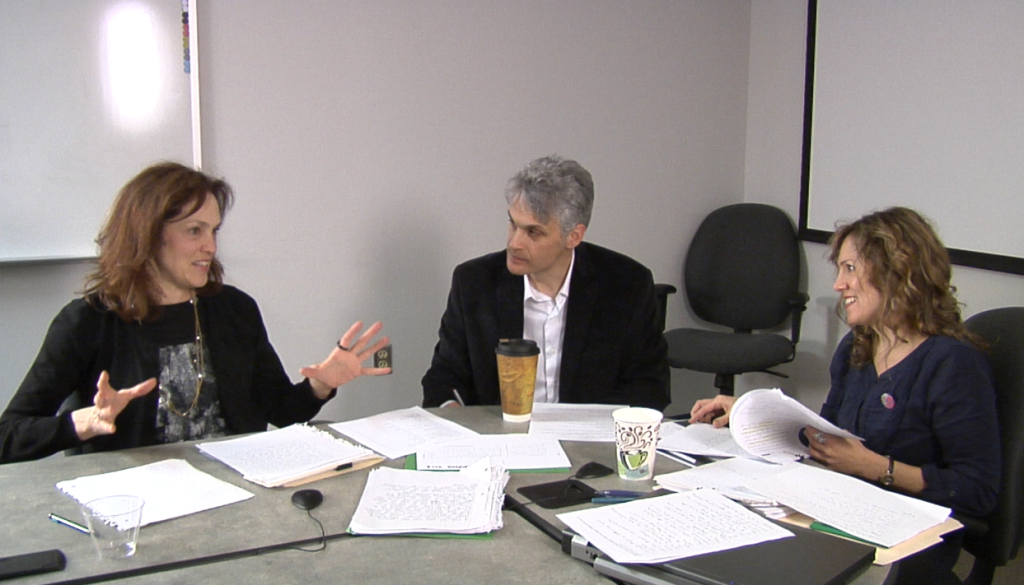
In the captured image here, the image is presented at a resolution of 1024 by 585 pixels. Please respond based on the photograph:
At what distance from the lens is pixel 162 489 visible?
137 centimetres

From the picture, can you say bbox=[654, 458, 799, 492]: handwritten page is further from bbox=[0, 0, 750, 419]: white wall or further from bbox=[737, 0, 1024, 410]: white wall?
bbox=[737, 0, 1024, 410]: white wall

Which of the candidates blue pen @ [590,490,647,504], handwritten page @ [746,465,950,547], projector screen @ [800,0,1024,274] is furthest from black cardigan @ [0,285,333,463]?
projector screen @ [800,0,1024,274]

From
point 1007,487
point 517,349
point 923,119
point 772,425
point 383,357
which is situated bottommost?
point 383,357

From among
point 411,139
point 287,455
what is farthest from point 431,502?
point 411,139

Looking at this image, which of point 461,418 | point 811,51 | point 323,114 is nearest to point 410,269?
point 323,114

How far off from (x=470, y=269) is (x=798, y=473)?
1093mm

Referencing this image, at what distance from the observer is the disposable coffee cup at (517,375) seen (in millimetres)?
1715

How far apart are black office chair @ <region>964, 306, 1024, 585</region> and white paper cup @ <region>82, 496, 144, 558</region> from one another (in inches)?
55.6

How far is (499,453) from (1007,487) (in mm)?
966

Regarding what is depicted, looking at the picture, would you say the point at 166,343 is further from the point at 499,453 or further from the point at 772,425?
the point at 772,425

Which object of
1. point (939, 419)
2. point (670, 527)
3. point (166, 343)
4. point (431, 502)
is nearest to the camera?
point (670, 527)

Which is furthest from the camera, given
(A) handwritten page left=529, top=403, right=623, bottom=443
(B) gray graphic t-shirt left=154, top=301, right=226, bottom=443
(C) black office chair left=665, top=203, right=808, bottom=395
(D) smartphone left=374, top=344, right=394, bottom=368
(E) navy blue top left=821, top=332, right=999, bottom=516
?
(C) black office chair left=665, top=203, right=808, bottom=395

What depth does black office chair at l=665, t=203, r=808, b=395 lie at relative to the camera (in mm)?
3342

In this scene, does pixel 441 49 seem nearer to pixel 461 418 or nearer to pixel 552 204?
pixel 552 204
